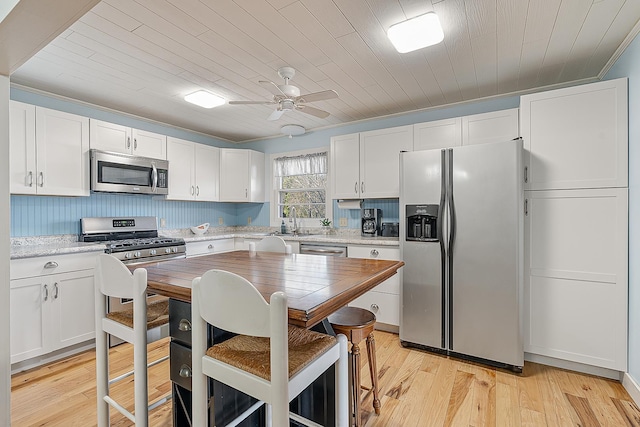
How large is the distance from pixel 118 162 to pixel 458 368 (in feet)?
12.1

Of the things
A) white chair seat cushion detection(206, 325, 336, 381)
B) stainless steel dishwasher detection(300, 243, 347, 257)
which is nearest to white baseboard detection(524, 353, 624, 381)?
stainless steel dishwasher detection(300, 243, 347, 257)

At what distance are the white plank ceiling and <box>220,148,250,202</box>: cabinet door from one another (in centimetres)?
117

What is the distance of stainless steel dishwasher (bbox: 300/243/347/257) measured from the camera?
3.36 meters

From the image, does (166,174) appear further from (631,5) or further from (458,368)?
(631,5)

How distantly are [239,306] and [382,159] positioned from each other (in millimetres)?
2748

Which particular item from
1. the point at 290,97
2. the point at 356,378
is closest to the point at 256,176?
the point at 290,97

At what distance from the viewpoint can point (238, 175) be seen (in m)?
4.54

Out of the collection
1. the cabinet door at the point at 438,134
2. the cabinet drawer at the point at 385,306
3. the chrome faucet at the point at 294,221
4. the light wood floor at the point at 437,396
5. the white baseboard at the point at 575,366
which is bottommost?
the light wood floor at the point at 437,396

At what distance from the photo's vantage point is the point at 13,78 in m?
2.68

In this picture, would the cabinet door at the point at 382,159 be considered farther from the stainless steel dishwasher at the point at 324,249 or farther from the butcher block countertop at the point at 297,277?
the butcher block countertop at the point at 297,277

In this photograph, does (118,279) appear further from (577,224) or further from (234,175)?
(234,175)

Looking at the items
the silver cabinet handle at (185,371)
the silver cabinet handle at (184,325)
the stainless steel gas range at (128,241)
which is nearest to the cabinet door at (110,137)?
the stainless steel gas range at (128,241)

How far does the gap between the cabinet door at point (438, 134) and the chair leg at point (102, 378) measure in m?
3.00

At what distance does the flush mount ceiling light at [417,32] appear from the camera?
6.22 feet
